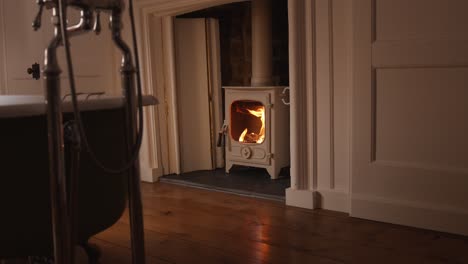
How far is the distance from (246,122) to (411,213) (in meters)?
1.55

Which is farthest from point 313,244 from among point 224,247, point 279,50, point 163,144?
point 279,50

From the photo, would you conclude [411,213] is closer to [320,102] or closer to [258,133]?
[320,102]

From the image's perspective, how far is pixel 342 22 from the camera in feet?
8.00

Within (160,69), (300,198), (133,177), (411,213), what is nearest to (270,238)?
(300,198)

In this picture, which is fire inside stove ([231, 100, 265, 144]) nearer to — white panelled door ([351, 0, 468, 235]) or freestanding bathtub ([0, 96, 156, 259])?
white panelled door ([351, 0, 468, 235])

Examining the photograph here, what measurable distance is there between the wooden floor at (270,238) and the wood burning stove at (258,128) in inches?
24.0

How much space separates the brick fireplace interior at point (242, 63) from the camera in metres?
3.34

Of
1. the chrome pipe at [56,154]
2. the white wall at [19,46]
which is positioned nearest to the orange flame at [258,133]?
the white wall at [19,46]

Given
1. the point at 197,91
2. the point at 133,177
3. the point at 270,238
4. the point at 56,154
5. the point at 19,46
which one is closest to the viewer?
the point at 56,154

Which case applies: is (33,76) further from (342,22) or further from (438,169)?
(438,169)

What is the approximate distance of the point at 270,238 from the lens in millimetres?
2201

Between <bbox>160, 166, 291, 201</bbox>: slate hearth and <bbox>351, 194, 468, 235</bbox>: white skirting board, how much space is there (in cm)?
53

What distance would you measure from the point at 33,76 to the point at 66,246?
2275 mm

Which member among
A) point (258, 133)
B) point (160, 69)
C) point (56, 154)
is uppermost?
point (160, 69)
